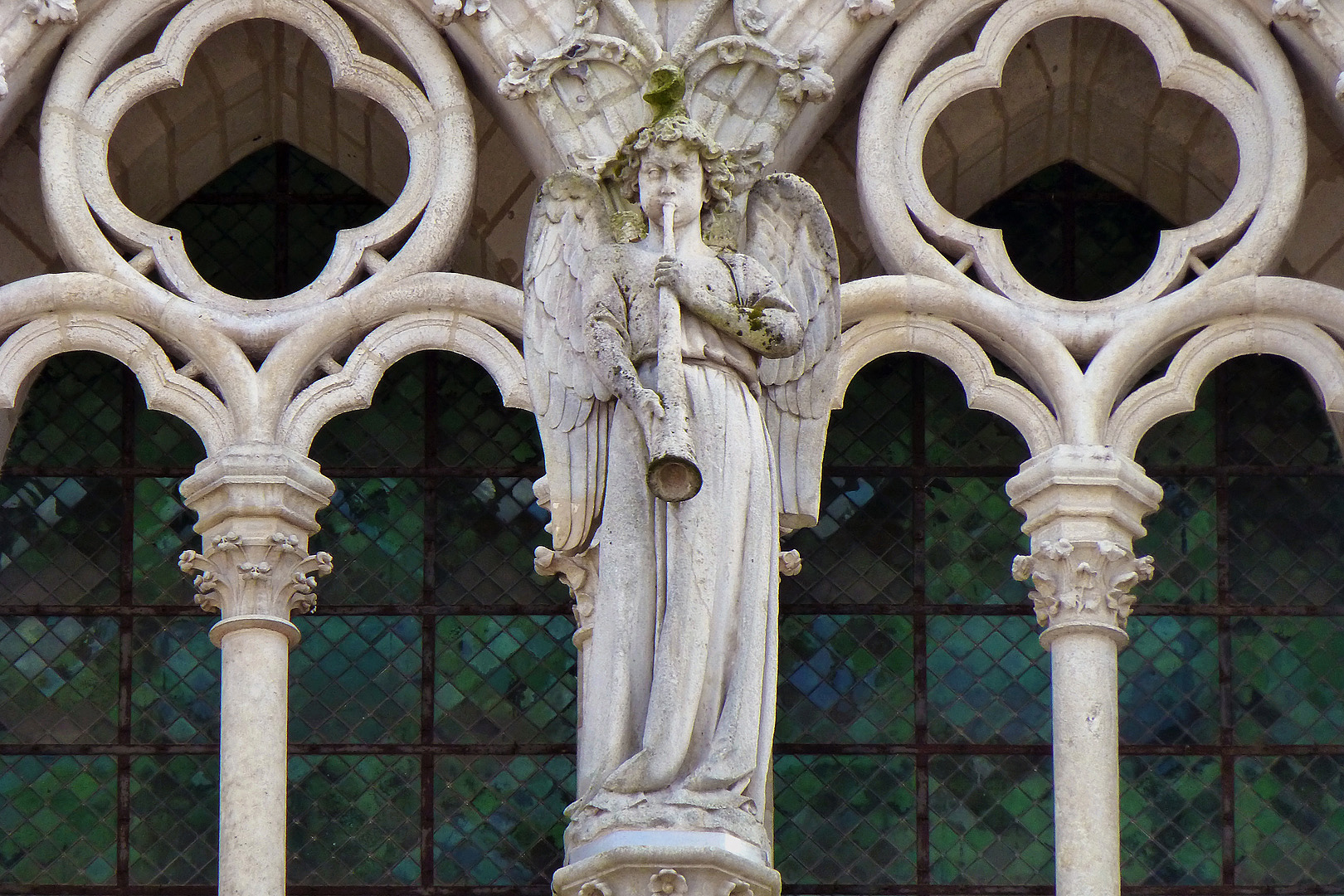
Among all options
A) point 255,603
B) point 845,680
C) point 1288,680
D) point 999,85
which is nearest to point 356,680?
point 255,603

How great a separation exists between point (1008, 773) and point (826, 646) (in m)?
0.79

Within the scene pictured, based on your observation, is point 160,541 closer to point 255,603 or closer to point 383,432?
point 383,432

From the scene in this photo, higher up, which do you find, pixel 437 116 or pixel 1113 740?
pixel 437 116

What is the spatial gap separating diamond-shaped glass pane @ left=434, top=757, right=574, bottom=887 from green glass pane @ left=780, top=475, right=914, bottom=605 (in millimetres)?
1092

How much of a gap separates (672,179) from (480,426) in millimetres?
2297

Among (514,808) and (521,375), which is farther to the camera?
(514,808)

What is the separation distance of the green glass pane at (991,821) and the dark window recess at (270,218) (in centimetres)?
300

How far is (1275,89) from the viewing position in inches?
541

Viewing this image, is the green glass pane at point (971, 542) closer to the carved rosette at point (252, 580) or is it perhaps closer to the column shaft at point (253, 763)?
the carved rosette at point (252, 580)

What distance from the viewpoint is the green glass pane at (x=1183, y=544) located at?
1462cm

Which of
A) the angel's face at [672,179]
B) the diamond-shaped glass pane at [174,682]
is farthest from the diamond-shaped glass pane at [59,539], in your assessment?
the angel's face at [672,179]

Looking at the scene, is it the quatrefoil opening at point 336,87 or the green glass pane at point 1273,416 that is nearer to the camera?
the quatrefoil opening at point 336,87

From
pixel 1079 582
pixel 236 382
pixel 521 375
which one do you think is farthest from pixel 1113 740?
pixel 236 382

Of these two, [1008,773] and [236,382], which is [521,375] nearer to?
[236,382]
